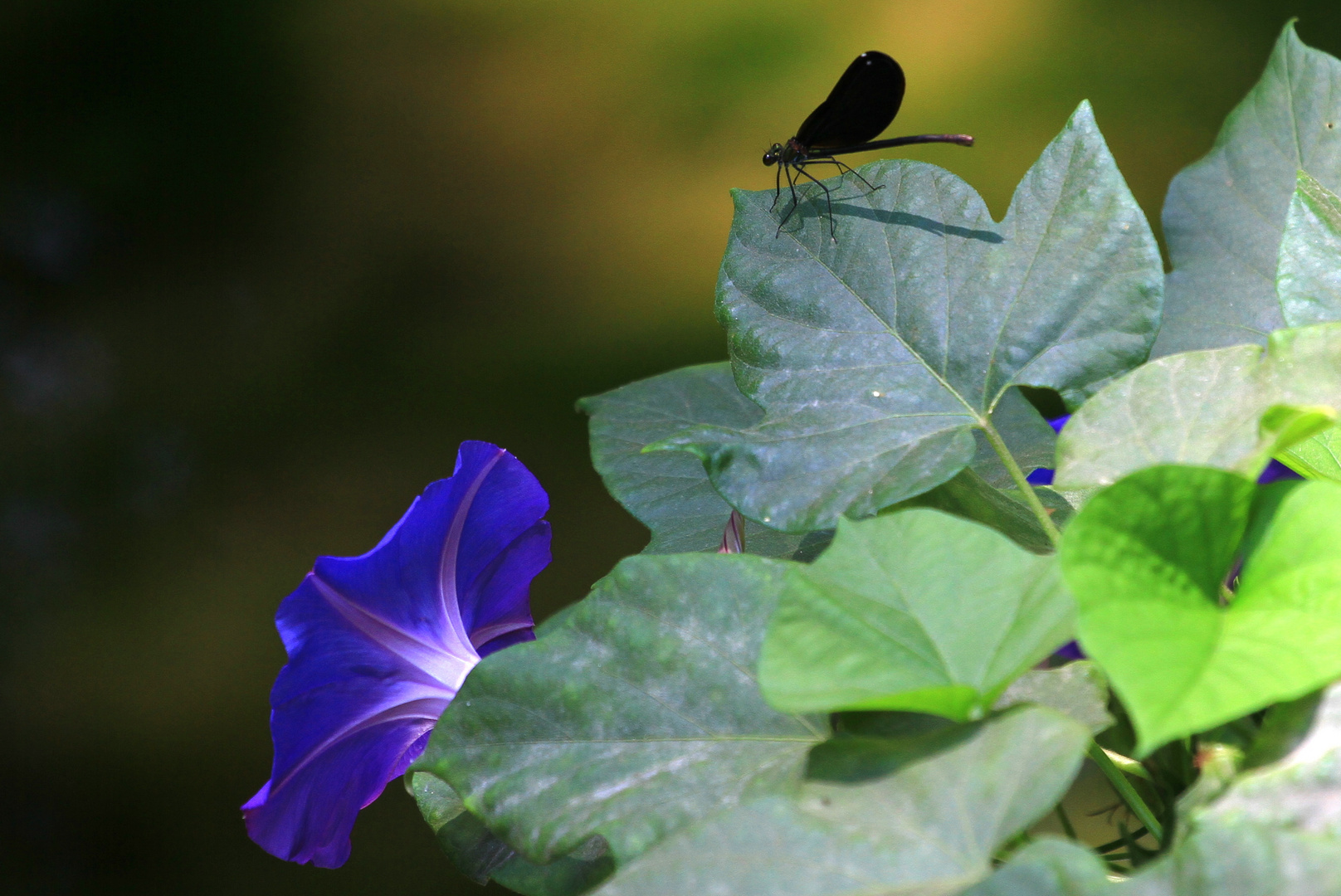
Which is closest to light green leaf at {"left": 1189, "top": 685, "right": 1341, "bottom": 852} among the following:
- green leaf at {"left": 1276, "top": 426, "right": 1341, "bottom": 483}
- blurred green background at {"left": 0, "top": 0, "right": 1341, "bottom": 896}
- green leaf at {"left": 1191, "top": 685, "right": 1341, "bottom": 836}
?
green leaf at {"left": 1191, "top": 685, "right": 1341, "bottom": 836}

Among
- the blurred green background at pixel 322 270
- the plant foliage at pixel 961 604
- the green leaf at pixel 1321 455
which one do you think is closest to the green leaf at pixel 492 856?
the plant foliage at pixel 961 604

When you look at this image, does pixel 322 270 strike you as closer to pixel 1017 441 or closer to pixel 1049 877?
pixel 1017 441

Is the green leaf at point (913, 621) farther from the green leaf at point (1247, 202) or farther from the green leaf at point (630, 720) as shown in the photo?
the green leaf at point (1247, 202)

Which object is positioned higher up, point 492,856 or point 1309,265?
point 1309,265

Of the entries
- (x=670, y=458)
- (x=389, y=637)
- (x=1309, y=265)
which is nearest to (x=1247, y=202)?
(x=1309, y=265)

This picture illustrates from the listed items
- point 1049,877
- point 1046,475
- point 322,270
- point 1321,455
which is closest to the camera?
point 1049,877

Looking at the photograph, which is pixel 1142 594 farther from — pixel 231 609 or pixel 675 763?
pixel 231 609
